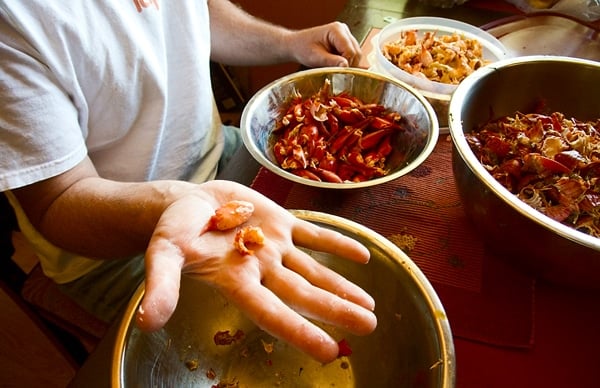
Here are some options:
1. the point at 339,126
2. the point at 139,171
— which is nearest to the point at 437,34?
the point at 339,126

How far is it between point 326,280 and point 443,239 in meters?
0.36

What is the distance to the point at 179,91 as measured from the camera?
3.47 feet

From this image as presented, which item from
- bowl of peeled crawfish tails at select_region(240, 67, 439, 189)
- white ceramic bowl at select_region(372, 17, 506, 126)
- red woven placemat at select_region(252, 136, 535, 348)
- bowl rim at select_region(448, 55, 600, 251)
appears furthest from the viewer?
white ceramic bowl at select_region(372, 17, 506, 126)

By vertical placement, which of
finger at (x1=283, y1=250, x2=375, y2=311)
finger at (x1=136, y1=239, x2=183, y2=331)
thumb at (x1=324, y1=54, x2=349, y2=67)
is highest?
finger at (x1=136, y1=239, x2=183, y2=331)

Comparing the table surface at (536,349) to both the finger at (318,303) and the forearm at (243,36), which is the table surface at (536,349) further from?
the forearm at (243,36)

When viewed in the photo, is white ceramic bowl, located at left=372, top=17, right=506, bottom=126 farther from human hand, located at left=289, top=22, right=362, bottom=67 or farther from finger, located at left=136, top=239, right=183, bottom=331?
finger, located at left=136, top=239, right=183, bottom=331

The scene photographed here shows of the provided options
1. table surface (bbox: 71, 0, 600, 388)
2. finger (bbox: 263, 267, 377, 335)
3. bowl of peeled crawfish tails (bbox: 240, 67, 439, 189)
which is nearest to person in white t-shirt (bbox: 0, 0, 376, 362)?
finger (bbox: 263, 267, 377, 335)

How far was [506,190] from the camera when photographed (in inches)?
28.3

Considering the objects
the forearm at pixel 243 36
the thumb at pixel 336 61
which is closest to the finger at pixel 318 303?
the thumb at pixel 336 61

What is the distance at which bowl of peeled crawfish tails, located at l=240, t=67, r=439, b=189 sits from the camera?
99cm

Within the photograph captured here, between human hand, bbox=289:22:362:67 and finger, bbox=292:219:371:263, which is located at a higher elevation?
human hand, bbox=289:22:362:67

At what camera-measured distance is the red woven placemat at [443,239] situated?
754 millimetres

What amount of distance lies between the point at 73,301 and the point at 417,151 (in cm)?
81

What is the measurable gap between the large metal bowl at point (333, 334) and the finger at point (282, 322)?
0.17 m
